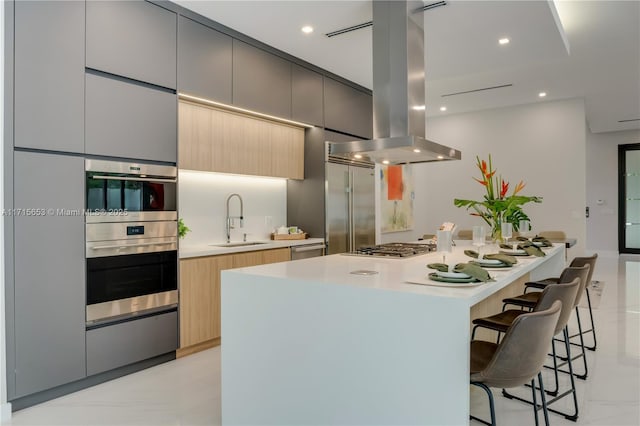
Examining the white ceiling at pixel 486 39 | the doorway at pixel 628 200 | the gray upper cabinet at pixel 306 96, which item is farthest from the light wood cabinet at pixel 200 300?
the doorway at pixel 628 200

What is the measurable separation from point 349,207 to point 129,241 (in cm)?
289

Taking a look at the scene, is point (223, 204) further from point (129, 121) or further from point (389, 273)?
point (389, 273)

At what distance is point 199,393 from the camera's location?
2895 millimetres

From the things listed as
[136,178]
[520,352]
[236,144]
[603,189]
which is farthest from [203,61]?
[603,189]

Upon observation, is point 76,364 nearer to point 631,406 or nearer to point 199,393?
point 199,393

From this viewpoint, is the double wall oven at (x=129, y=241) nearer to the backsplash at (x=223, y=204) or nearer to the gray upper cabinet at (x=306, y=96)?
the backsplash at (x=223, y=204)

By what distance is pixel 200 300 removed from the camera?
3.73 meters

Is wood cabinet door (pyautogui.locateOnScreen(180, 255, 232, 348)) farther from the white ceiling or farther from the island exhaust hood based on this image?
the white ceiling

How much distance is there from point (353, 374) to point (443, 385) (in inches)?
15.7

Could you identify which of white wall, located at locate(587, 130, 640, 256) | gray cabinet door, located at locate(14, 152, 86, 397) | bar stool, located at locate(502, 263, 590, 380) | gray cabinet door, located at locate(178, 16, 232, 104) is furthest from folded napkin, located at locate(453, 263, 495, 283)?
white wall, located at locate(587, 130, 640, 256)

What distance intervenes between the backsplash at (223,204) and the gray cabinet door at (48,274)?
1290 millimetres

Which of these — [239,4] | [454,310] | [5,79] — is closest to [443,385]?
[454,310]

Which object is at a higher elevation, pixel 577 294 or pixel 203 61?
pixel 203 61

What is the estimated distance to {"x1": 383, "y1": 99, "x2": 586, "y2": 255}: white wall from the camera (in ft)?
23.1
